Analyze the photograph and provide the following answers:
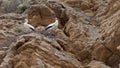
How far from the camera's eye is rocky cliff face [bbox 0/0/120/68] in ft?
33.0

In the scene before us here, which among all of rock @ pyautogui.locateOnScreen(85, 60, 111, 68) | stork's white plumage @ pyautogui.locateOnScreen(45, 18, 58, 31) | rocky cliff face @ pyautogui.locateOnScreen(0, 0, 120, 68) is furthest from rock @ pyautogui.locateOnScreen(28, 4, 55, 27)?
rock @ pyautogui.locateOnScreen(85, 60, 111, 68)

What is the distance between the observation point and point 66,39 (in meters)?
11.8

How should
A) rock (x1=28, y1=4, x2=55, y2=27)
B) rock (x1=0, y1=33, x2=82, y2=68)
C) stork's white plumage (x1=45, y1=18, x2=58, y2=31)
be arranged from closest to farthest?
1. rock (x1=0, y1=33, x2=82, y2=68)
2. stork's white plumage (x1=45, y1=18, x2=58, y2=31)
3. rock (x1=28, y1=4, x2=55, y2=27)

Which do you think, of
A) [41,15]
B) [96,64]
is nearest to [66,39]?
[41,15]

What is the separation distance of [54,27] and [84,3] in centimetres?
291

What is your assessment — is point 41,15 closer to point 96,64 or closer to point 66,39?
point 66,39

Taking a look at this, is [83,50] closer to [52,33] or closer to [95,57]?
[95,57]

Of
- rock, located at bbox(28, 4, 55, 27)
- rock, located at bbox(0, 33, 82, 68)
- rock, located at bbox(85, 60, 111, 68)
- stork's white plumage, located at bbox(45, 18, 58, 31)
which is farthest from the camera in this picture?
rock, located at bbox(28, 4, 55, 27)

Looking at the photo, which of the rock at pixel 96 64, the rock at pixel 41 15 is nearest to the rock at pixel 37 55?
the rock at pixel 96 64

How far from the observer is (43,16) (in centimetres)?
1322

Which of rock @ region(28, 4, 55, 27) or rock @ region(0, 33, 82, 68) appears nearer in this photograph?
rock @ region(0, 33, 82, 68)

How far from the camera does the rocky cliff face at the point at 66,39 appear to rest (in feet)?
33.0

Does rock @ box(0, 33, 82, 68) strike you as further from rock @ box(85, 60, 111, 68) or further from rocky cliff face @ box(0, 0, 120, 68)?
rock @ box(85, 60, 111, 68)

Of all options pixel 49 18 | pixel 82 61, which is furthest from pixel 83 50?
pixel 49 18
